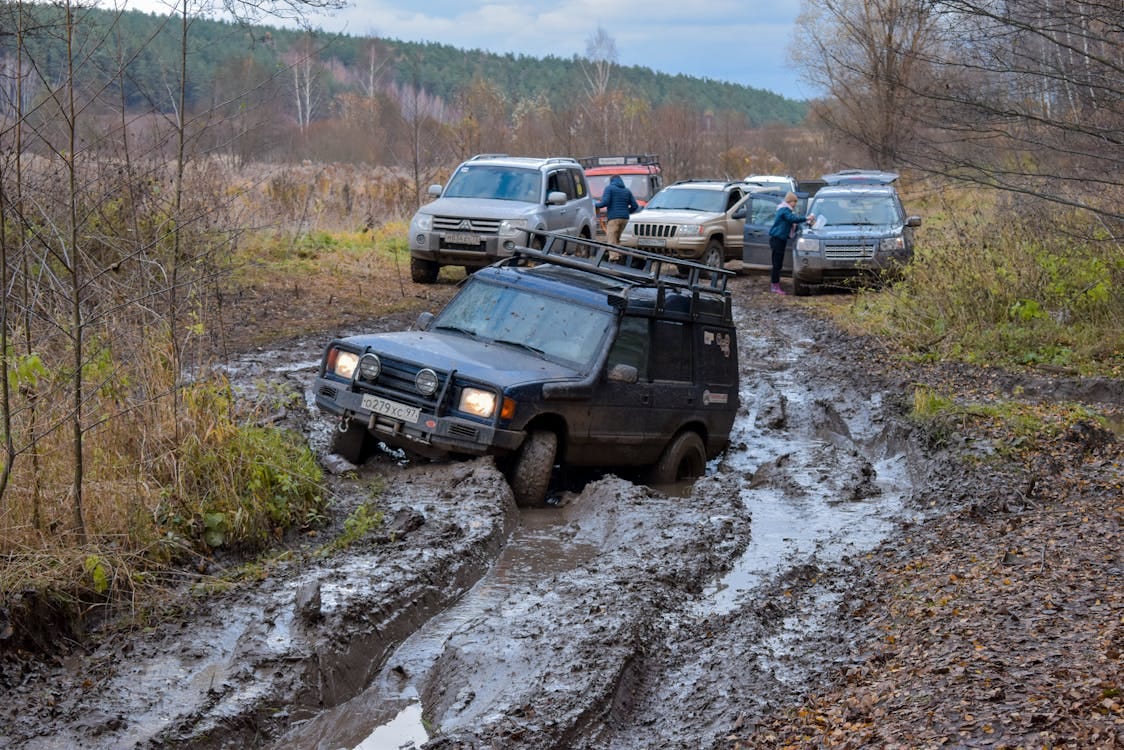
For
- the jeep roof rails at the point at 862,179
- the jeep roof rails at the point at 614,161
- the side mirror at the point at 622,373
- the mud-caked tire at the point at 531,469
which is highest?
the jeep roof rails at the point at 614,161

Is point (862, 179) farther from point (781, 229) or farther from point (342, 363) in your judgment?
point (342, 363)

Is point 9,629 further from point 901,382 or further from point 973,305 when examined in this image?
point 973,305

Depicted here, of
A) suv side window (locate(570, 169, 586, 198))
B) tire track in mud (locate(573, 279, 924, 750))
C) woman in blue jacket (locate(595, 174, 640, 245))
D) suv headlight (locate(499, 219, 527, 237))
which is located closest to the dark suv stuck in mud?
tire track in mud (locate(573, 279, 924, 750))

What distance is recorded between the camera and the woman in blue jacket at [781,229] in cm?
2120

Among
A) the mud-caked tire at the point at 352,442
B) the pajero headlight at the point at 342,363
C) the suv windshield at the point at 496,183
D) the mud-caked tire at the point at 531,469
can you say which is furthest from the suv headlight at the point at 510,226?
the mud-caked tire at the point at 531,469

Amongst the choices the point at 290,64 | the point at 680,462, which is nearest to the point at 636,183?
the point at 680,462

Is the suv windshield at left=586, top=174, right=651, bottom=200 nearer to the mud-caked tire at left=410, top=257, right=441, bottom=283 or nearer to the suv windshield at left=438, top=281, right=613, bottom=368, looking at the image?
the mud-caked tire at left=410, top=257, right=441, bottom=283

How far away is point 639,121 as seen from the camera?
55.2 m

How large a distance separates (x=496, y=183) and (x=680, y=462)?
1067 centimetres

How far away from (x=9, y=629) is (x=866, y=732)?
3609 millimetres

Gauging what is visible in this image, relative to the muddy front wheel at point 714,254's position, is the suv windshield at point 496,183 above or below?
above

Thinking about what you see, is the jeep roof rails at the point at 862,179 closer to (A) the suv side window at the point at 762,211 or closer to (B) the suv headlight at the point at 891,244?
(A) the suv side window at the point at 762,211

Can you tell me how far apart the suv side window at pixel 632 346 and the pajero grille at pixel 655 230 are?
548 inches

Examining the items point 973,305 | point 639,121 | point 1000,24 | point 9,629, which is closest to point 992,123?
point 1000,24
